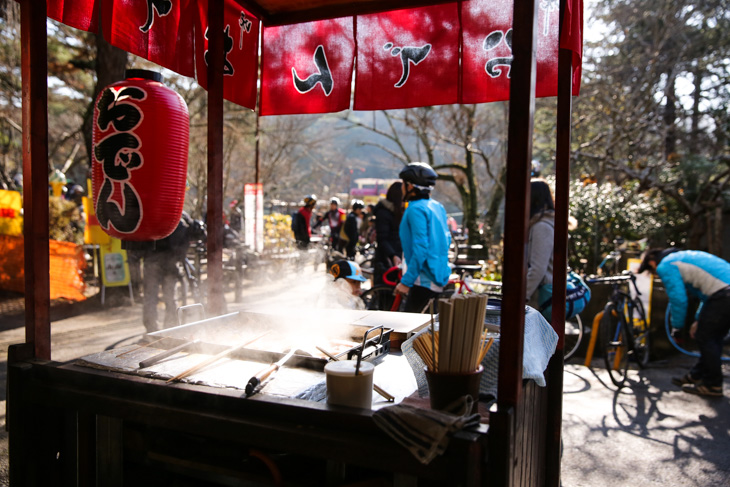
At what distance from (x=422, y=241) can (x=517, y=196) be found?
12.2 ft

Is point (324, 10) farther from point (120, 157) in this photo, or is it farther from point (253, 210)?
point (253, 210)

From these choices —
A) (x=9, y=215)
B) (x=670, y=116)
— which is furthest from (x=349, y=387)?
(x=670, y=116)

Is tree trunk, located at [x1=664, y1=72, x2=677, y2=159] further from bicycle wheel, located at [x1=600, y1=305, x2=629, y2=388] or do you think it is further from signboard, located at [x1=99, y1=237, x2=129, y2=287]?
signboard, located at [x1=99, y1=237, x2=129, y2=287]

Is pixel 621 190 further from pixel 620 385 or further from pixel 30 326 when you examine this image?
pixel 30 326

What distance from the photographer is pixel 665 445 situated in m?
5.20

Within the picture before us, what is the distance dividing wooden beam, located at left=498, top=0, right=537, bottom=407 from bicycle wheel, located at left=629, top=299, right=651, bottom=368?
646 cm

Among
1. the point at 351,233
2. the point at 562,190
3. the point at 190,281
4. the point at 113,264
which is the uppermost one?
the point at 562,190

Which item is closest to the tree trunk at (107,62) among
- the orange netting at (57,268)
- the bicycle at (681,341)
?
the orange netting at (57,268)

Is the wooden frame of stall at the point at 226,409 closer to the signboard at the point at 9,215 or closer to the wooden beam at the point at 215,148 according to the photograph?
the wooden beam at the point at 215,148

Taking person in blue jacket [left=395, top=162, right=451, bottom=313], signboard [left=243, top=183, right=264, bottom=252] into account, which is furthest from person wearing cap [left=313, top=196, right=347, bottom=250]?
person in blue jacket [left=395, top=162, right=451, bottom=313]

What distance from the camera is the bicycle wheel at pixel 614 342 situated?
7.27m

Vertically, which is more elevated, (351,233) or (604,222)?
(604,222)

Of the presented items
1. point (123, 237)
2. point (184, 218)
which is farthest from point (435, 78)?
point (184, 218)

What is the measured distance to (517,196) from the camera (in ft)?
6.75
